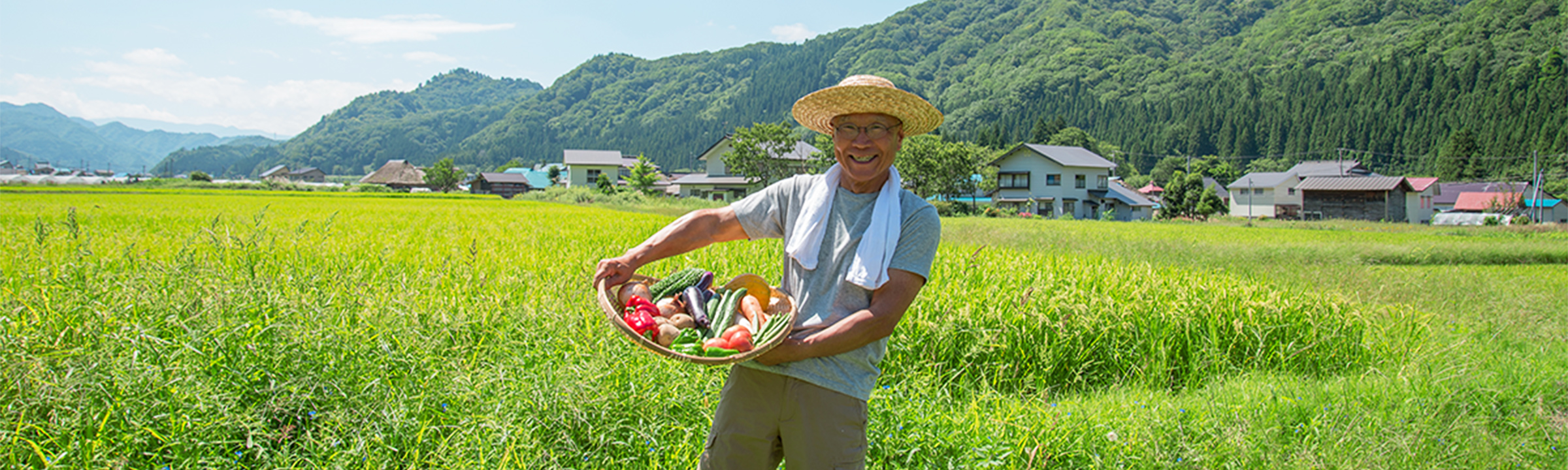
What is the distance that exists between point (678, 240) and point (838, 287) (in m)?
0.57

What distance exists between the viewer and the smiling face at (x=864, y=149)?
2068mm

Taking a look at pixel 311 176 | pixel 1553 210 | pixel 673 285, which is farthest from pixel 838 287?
pixel 311 176

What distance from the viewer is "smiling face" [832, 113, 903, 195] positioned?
2.07 m

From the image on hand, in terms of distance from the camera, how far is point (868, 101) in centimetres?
209

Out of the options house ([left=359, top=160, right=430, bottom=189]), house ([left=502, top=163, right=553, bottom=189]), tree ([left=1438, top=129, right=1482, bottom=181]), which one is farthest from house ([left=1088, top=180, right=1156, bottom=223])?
house ([left=359, top=160, right=430, bottom=189])

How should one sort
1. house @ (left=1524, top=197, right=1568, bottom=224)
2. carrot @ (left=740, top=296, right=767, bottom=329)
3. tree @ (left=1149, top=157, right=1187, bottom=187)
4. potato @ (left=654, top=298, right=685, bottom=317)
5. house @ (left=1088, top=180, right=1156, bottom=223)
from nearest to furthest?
carrot @ (left=740, top=296, right=767, bottom=329) < potato @ (left=654, top=298, right=685, bottom=317) < house @ (left=1524, top=197, right=1568, bottom=224) < house @ (left=1088, top=180, right=1156, bottom=223) < tree @ (left=1149, top=157, right=1187, bottom=187)

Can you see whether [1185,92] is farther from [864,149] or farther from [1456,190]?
[864,149]

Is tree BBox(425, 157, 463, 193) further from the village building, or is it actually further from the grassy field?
the grassy field

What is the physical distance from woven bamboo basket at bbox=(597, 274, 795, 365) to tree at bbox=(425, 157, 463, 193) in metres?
83.4

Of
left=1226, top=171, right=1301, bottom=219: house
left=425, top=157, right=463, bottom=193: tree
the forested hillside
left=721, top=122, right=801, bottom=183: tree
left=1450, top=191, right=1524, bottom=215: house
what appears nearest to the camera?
left=721, top=122, right=801, bottom=183: tree

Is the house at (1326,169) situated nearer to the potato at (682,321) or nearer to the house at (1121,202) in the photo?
the house at (1121,202)

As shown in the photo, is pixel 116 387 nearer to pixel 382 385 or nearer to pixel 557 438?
pixel 382 385

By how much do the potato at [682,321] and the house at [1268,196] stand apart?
191 ft

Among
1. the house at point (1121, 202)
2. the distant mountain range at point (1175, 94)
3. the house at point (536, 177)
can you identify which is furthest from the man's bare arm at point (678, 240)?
the house at point (536, 177)
